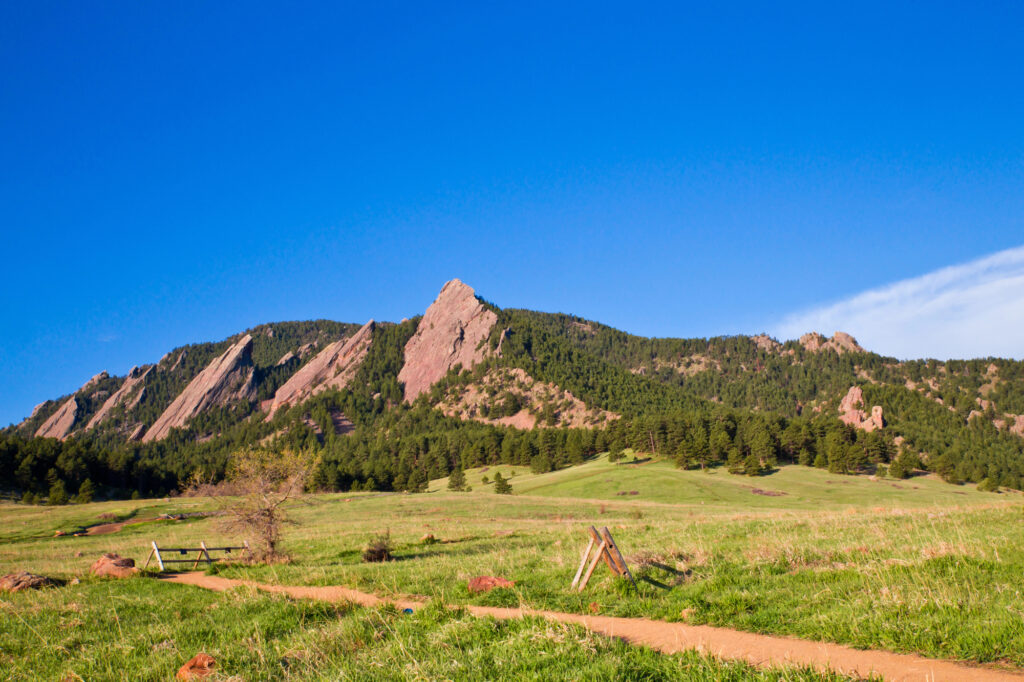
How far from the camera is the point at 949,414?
642ft

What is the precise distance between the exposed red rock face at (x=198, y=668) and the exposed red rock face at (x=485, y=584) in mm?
6147

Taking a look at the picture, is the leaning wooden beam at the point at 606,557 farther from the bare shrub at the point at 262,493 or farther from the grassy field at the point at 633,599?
the bare shrub at the point at 262,493

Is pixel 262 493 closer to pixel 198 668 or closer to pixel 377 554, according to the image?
pixel 377 554

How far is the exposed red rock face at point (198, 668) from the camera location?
8477 millimetres

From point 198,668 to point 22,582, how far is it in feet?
56.1

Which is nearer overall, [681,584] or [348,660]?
[348,660]

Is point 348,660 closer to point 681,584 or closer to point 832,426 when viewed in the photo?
point 681,584

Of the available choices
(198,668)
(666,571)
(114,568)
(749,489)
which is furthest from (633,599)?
(749,489)

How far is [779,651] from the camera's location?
25.7 ft

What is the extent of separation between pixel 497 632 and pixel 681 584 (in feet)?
19.0

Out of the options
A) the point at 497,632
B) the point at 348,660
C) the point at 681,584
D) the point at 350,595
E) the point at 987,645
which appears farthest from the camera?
the point at 350,595

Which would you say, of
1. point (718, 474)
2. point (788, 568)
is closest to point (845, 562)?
point (788, 568)

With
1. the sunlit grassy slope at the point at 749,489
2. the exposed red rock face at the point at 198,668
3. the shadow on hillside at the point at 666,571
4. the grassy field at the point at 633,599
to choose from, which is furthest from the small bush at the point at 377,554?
the sunlit grassy slope at the point at 749,489

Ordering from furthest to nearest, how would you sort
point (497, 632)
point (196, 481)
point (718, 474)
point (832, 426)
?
point (832, 426), point (718, 474), point (196, 481), point (497, 632)
